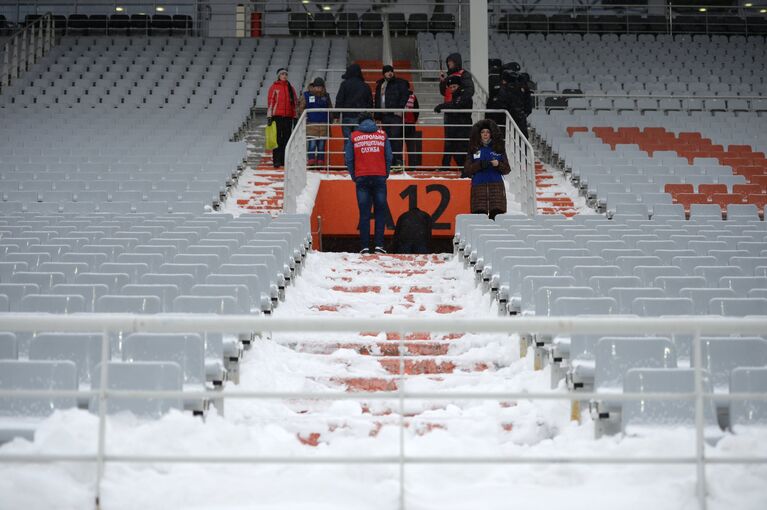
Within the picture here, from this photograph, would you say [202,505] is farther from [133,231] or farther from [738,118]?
[738,118]

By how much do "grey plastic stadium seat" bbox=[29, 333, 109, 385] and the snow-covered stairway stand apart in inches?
36.4

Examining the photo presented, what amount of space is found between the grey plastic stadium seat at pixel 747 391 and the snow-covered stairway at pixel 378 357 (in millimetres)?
1144

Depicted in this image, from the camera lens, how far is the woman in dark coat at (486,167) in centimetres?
1022

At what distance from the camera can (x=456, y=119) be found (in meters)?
13.5

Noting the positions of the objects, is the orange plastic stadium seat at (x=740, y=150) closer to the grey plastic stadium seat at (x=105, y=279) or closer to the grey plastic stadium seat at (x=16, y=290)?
the grey plastic stadium seat at (x=105, y=279)

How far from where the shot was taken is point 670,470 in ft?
12.0

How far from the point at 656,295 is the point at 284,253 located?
3.23 m

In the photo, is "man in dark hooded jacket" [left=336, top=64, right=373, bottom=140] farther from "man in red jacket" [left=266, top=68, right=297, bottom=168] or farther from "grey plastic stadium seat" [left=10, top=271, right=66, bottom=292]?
"grey plastic stadium seat" [left=10, top=271, right=66, bottom=292]

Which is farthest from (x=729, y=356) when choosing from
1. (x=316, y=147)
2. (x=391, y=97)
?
(x=316, y=147)

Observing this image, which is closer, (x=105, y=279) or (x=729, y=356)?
(x=729, y=356)

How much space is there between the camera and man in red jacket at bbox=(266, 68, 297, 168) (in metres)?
13.4

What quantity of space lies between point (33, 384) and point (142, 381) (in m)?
0.49

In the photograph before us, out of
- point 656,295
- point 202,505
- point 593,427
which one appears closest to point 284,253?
point 656,295

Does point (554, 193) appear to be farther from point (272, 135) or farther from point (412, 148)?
point (272, 135)
